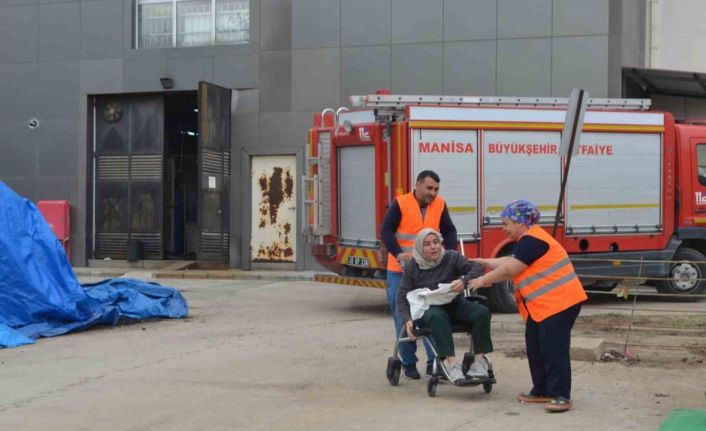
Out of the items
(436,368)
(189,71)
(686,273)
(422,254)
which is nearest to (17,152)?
(189,71)

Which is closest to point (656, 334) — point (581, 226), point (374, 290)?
point (581, 226)

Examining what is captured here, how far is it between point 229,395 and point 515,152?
6.87 metres

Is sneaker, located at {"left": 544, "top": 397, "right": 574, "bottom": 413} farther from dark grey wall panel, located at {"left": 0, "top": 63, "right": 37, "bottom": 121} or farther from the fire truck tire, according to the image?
dark grey wall panel, located at {"left": 0, "top": 63, "right": 37, "bottom": 121}

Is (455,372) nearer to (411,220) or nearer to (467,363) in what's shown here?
(467,363)

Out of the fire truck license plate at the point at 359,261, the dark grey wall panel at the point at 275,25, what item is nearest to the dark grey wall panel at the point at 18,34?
the dark grey wall panel at the point at 275,25

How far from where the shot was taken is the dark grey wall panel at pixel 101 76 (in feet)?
73.0

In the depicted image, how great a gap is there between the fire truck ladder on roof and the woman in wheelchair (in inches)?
195

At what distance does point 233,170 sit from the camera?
853 inches

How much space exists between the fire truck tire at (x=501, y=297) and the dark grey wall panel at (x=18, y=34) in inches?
585

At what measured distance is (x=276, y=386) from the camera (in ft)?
25.7

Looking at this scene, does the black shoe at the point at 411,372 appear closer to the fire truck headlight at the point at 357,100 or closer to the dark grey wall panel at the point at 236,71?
the fire truck headlight at the point at 357,100

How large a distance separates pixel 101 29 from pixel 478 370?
1780 cm

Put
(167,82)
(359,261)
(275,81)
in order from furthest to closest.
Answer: (167,82) < (275,81) < (359,261)

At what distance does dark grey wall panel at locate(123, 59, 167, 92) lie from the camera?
22.0 metres
